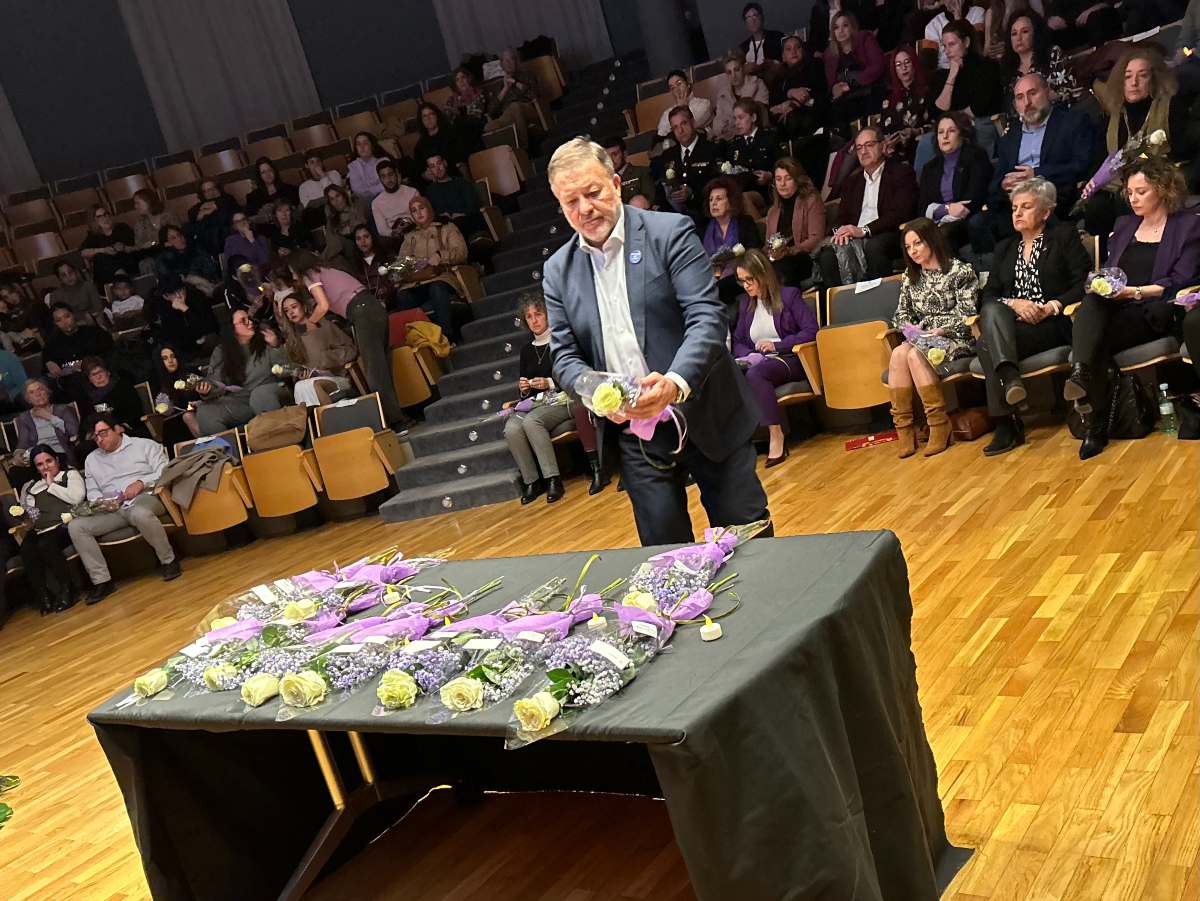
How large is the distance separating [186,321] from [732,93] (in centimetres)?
467

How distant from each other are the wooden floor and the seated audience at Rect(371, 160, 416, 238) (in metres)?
4.25

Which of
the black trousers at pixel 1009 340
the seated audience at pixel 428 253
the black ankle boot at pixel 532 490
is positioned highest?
the seated audience at pixel 428 253

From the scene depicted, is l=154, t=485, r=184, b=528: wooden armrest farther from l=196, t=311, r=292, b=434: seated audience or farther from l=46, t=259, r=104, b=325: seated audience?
l=46, t=259, r=104, b=325: seated audience

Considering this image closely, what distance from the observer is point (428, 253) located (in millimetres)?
8539

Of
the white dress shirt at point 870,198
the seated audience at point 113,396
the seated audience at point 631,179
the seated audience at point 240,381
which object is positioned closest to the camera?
the white dress shirt at point 870,198

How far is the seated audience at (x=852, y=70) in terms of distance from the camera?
7.43 meters

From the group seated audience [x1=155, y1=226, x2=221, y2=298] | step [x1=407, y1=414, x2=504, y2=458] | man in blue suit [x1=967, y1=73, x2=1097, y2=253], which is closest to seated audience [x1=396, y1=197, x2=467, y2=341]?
step [x1=407, y1=414, x2=504, y2=458]

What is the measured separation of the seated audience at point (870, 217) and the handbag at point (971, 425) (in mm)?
1181

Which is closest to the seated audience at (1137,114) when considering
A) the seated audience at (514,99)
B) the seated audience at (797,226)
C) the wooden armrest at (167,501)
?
the seated audience at (797,226)

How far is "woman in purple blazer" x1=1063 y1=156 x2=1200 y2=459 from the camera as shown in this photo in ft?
14.6

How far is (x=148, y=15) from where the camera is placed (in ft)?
40.7

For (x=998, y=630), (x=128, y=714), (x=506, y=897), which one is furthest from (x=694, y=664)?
(x=998, y=630)

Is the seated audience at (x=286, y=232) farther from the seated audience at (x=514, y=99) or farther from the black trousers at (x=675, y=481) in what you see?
the black trousers at (x=675, y=481)

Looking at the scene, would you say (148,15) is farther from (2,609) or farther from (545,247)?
(2,609)
